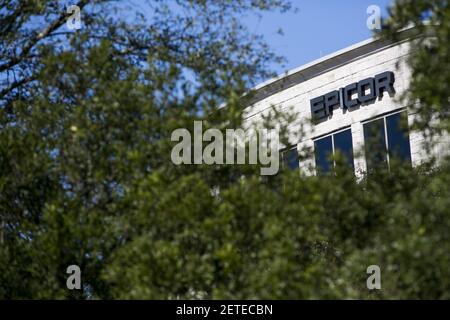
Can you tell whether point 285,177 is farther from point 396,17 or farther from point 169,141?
point 396,17

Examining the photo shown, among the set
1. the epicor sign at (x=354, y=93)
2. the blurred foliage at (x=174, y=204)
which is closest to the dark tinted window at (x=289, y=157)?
the blurred foliage at (x=174, y=204)

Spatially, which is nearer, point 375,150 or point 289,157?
point 375,150

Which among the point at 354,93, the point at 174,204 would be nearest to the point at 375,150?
the point at 174,204

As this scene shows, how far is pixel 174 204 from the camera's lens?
13453 mm

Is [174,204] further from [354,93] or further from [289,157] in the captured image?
[354,93]

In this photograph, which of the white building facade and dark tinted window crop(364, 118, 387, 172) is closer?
dark tinted window crop(364, 118, 387, 172)

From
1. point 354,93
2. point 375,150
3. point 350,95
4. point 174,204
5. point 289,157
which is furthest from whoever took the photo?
point 350,95

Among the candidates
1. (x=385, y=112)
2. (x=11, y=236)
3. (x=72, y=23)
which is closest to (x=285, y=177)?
(x=11, y=236)

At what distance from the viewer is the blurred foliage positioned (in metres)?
13.0

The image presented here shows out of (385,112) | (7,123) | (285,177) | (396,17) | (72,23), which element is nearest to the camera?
(285,177)

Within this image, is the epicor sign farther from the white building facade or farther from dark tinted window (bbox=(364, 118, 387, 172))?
dark tinted window (bbox=(364, 118, 387, 172))

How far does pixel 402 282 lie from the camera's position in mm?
12688

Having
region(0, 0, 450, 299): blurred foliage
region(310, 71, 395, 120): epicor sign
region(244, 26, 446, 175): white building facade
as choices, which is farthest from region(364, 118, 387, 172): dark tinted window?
region(310, 71, 395, 120): epicor sign

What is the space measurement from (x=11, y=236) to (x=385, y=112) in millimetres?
26888
